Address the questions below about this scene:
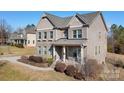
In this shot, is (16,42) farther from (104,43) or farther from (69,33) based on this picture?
(104,43)

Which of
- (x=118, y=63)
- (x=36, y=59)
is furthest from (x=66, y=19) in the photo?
(x=118, y=63)

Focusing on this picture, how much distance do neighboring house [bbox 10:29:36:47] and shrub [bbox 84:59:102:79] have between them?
1651mm

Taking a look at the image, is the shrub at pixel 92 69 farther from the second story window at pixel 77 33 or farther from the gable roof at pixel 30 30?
the gable roof at pixel 30 30

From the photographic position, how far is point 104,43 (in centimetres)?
626

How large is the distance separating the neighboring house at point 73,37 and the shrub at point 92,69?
0.52 ft

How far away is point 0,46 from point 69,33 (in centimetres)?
227

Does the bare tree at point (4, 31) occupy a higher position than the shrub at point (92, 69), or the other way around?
the bare tree at point (4, 31)

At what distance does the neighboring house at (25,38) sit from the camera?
6.29m

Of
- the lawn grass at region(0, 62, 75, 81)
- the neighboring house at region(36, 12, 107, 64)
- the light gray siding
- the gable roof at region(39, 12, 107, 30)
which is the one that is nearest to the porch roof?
the neighboring house at region(36, 12, 107, 64)

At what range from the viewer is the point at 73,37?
7488 millimetres

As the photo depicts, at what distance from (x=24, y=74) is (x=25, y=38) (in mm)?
1020

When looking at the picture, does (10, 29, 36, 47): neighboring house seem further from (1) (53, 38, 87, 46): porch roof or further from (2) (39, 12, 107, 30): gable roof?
(1) (53, 38, 87, 46): porch roof

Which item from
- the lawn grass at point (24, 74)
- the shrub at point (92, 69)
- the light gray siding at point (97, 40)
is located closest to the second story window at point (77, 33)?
the light gray siding at point (97, 40)
